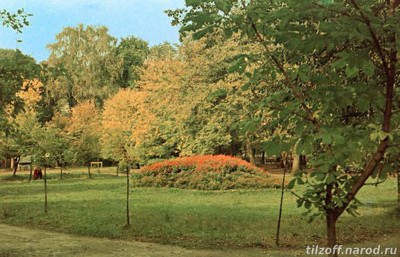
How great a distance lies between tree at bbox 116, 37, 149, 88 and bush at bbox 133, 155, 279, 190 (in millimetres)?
27184

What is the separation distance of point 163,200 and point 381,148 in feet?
49.7

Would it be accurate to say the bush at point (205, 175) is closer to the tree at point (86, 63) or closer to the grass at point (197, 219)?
the grass at point (197, 219)

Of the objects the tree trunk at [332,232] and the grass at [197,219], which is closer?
the tree trunk at [332,232]

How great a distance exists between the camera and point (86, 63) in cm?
4603

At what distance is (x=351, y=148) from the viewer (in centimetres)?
222

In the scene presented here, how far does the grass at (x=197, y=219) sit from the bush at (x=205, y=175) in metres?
2.49

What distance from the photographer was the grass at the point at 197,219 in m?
9.87

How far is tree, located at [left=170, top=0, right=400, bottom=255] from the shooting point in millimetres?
2217

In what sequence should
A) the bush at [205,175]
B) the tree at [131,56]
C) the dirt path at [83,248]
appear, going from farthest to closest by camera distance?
the tree at [131,56] < the bush at [205,175] < the dirt path at [83,248]

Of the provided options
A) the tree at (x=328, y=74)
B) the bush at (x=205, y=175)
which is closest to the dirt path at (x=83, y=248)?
the tree at (x=328, y=74)

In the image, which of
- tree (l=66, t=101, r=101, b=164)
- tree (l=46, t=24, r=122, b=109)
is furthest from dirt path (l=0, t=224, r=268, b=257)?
tree (l=46, t=24, r=122, b=109)

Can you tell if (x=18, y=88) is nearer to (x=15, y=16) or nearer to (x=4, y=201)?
(x=15, y=16)

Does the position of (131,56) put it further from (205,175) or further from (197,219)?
(197,219)

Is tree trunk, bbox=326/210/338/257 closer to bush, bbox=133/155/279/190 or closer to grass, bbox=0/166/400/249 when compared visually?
grass, bbox=0/166/400/249
